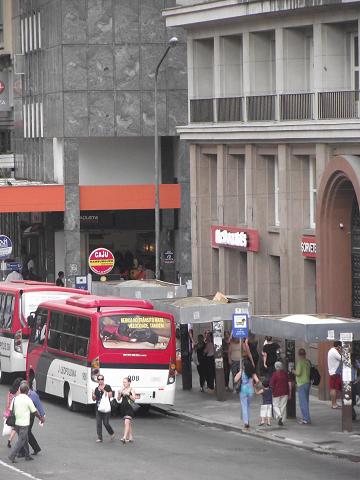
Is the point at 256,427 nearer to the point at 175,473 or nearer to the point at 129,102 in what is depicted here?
the point at 175,473

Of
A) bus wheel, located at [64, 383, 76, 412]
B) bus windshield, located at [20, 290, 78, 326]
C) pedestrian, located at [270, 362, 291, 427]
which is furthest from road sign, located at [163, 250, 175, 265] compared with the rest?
pedestrian, located at [270, 362, 291, 427]

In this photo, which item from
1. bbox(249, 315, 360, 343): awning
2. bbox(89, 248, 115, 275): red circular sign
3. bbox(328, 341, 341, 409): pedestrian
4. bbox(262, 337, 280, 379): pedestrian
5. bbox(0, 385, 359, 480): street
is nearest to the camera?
bbox(0, 385, 359, 480): street

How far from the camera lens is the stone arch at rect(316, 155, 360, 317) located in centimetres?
3841

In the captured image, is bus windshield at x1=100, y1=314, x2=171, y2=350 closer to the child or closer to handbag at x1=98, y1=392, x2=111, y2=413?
the child

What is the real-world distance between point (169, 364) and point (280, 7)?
10.4 meters

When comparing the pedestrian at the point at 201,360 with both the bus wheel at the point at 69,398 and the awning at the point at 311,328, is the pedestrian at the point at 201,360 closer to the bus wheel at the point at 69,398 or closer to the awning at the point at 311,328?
the bus wheel at the point at 69,398

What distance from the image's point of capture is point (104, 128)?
62531 millimetres

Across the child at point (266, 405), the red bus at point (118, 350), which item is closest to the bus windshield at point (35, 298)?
the red bus at point (118, 350)

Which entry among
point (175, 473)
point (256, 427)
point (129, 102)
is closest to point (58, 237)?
point (129, 102)

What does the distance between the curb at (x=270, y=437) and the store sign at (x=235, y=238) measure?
7086 mm

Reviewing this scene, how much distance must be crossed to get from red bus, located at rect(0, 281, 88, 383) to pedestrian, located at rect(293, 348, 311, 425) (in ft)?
33.3

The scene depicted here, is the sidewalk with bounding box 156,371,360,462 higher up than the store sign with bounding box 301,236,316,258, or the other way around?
Result: the store sign with bounding box 301,236,316,258

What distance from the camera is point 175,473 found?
90.8ft

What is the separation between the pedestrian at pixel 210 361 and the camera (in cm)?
4047
